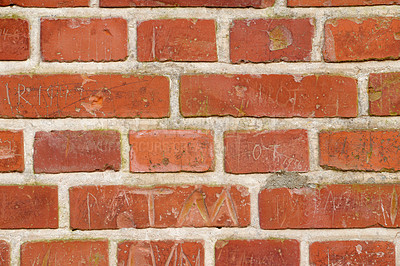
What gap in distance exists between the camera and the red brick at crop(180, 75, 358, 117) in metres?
0.61

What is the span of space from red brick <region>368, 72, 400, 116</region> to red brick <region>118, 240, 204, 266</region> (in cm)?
43

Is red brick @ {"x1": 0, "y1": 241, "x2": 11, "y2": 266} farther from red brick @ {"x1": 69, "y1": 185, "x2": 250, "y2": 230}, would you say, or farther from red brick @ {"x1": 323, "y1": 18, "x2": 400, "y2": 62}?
red brick @ {"x1": 323, "y1": 18, "x2": 400, "y2": 62}

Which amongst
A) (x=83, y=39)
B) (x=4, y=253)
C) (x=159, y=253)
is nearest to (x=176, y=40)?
(x=83, y=39)

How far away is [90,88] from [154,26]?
169 millimetres

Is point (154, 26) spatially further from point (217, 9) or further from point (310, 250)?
point (310, 250)

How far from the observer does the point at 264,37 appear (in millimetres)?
609

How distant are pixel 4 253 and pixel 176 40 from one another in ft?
1.72

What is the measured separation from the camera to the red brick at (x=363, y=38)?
0.61 metres

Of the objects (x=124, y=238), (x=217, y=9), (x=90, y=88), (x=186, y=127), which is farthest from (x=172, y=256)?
(x=217, y=9)

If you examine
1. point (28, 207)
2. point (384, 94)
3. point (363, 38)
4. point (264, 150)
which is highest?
point (363, 38)

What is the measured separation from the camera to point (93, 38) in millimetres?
604

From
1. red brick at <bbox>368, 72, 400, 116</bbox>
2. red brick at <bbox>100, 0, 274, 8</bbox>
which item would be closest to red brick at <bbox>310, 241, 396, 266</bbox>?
red brick at <bbox>368, 72, 400, 116</bbox>

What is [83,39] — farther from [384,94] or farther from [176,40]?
[384,94]

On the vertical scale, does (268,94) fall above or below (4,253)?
above
